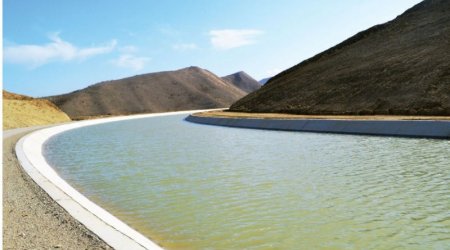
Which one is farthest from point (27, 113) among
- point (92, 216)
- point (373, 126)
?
point (92, 216)

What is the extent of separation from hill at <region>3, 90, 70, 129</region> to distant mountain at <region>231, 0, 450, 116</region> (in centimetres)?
2808

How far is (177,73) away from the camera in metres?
197

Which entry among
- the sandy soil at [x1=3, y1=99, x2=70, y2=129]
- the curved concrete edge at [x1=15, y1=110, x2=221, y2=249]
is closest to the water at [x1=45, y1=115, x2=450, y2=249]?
the curved concrete edge at [x1=15, y1=110, x2=221, y2=249]

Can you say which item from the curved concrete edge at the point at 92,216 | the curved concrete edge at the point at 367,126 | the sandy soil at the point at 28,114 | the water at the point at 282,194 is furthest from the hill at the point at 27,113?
the curved concrete edge at the point at 92,216

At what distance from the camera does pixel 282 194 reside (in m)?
11.8

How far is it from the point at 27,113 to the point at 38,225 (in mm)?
58151

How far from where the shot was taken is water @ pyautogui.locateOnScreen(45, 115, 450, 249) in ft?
27.4

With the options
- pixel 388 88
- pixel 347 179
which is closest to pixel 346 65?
pixel 388 88

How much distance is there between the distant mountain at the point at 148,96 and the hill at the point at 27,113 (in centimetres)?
7168

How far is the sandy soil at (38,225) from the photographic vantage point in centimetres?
745

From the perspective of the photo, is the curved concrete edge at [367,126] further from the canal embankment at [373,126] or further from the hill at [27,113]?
the hill at [27,113]

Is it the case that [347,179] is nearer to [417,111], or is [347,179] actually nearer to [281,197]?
[281,197]

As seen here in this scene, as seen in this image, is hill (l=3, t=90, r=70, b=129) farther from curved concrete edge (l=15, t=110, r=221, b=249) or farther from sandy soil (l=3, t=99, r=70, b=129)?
curved concrete edge (l=15, t=110, r=221, b=249)

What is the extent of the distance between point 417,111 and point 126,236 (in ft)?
109
